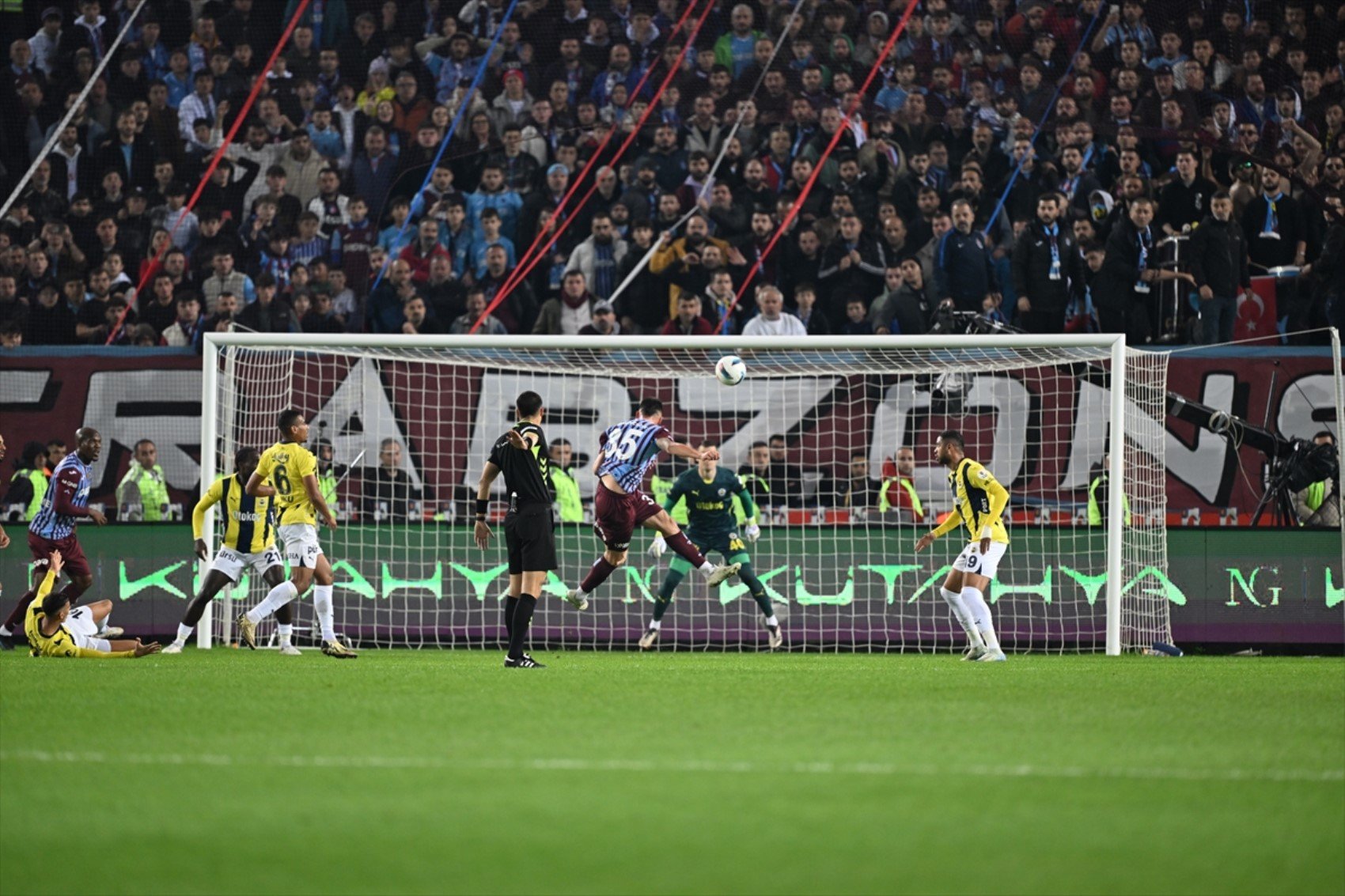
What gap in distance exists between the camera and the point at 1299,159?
19.0m

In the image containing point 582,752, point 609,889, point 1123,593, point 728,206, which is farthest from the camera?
point 728,206

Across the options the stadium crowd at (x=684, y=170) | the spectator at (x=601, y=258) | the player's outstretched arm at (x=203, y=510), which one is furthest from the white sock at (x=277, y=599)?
the spectator at (x=601, y=258)

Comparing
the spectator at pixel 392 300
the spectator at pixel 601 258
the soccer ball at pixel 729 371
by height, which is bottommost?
the soccer ball at pixel 729 371

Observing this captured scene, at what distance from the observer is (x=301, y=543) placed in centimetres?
1315

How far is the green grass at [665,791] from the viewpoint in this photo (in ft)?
14.8

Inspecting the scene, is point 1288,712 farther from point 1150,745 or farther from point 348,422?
point 348,422

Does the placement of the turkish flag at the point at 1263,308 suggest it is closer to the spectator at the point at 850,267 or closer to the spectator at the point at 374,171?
the spectator at the point at 850,267

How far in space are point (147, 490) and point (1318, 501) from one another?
490 inches

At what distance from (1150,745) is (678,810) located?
2.56 meters

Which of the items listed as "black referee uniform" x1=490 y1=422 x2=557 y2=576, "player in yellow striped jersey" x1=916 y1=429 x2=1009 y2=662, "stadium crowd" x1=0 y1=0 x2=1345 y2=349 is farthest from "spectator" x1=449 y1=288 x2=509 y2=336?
"black referee uniform" x1=490 y1=422 x2=557 y2=576

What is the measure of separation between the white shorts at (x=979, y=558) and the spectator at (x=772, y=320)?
4.79 meters

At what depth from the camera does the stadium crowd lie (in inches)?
707

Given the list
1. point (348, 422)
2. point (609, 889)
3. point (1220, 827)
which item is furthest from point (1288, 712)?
point (348, 422)

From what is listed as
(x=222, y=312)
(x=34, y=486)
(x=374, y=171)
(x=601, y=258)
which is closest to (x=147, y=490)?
(x=34, y=486)
